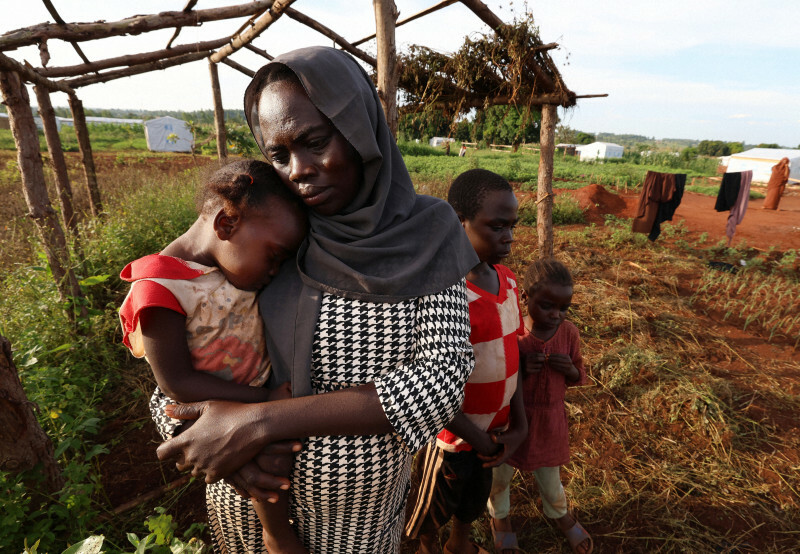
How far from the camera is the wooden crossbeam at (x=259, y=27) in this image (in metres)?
3.43

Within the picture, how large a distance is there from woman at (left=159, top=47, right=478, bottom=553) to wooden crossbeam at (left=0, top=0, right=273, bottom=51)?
8.23 ft

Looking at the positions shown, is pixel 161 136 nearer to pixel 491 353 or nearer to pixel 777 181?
pixel 777 181

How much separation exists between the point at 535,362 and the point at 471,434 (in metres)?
0.56

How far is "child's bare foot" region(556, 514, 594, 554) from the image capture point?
215cm

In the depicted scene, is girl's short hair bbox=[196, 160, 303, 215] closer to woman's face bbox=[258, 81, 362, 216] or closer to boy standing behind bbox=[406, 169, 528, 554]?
woman's face bbox=[258, 81, 362, 216]

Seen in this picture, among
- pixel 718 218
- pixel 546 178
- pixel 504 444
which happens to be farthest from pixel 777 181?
pixel 504 444

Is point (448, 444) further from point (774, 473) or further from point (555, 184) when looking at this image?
point (555, 184)

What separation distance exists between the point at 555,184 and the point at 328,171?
17.2 metres

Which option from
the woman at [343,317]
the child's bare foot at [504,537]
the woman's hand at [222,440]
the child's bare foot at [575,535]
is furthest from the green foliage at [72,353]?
the child's bare foot at [575,535]

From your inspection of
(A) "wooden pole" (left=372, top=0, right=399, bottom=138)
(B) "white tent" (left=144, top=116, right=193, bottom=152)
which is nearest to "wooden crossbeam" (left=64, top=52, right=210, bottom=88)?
(A) "wooden pole" (left=372, top=0, right=399, bottom=138)

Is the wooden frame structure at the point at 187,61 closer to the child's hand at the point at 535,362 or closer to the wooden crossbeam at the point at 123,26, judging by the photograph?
the wooden crossbeam at the point at 123,26

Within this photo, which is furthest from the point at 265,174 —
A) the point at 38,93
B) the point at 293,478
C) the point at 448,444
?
the point at 38,93

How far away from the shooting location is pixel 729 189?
25.0ft

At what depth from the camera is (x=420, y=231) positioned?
1156 mm
